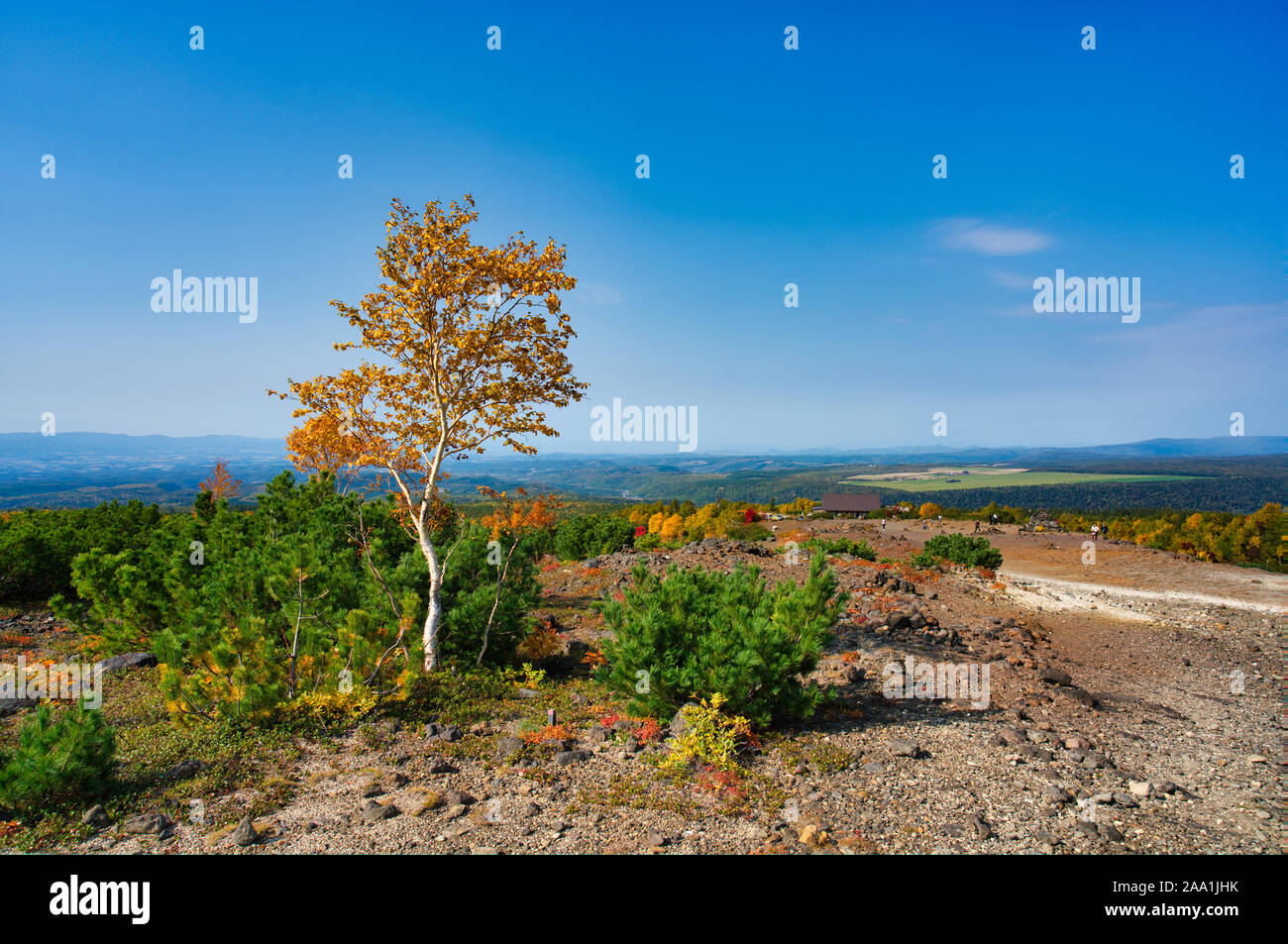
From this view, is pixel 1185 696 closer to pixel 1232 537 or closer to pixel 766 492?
pixel 1232 537

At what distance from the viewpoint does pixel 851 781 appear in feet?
18.2

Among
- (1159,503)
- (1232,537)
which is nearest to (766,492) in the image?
(1159,503)

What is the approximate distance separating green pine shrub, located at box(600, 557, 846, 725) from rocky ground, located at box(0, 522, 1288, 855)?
1.57 feet

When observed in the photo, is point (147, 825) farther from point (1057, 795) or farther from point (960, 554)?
point (960, 554)

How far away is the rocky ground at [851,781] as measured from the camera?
453 centimetres

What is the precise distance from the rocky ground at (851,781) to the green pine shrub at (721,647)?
48 cm

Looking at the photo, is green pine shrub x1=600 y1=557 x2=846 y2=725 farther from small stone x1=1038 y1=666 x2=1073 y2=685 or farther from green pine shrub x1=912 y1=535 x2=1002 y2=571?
green pine shrub x1=912 y1=535 x2=1002 y2=571

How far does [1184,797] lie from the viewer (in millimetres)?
5336

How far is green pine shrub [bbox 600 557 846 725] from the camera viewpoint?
6.35 m

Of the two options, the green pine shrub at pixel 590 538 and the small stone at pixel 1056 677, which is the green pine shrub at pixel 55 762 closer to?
the small stone at pixel 1056 677

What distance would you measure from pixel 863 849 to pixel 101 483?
454ft

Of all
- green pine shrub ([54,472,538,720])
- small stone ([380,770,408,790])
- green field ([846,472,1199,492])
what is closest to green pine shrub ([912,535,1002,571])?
green pine shrub ([54,472,538,720])

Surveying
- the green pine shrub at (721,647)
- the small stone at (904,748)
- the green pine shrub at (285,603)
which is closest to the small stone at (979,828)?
the small stone at (904,748)

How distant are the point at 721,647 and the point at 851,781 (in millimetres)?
1770
